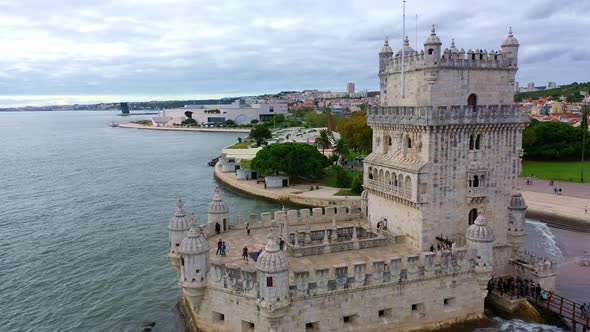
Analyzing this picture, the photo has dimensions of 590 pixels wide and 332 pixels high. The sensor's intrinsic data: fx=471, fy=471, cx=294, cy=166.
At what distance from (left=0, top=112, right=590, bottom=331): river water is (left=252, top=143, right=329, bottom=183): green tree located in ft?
21.9

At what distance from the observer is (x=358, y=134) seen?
8106cm

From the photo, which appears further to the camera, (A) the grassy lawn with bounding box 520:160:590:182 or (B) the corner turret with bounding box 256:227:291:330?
(A) the grassy lawn with bounding box 520:160:590:182

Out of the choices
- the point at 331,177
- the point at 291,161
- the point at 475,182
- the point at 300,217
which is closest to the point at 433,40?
the point at 475,182

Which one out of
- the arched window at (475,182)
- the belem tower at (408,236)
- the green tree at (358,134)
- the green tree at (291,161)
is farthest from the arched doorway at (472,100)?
the green tree at (358,134)

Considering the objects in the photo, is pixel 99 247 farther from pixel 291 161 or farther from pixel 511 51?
pixel 511 51

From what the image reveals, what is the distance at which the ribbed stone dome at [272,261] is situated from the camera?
73.5 ft

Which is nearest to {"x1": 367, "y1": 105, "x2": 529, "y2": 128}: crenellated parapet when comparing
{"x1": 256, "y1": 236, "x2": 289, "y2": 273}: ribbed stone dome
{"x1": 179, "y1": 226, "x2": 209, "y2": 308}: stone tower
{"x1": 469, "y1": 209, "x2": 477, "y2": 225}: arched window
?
{"x1": 469, "y1": 209, "x2": 477, "y2": 225}: arched window

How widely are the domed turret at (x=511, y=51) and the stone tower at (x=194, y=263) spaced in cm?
2187

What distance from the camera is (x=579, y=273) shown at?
121 ft

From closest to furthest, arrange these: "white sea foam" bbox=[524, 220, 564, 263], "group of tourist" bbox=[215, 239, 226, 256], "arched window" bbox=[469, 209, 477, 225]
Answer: "group of tourist" bbox=[215, 239, 226, 256] < "arched window" bbox=[469, 209, 477, 225] < "white sea foam" bbox=[524, 220, 564, 263]

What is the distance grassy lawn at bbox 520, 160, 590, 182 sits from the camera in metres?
71.1

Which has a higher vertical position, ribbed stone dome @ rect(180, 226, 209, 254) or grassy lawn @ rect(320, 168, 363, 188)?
ribbed stone dome @ rect(180, 226, 209, 254)

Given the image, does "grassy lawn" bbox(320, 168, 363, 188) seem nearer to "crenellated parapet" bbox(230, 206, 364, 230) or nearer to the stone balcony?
"crenellated parapet" bbox(230, 206, 364, 230)

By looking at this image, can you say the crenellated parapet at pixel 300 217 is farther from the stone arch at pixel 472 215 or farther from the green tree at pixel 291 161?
the green tree at pixel 291 161
